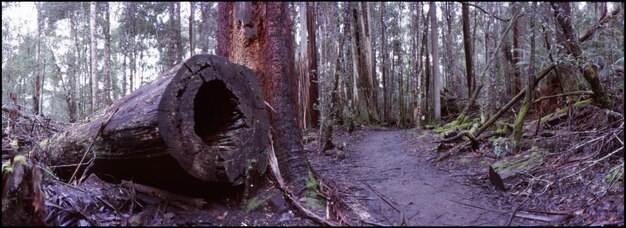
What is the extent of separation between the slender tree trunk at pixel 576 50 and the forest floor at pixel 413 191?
1.84 metres

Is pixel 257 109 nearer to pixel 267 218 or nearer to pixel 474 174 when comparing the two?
pixel 267 218

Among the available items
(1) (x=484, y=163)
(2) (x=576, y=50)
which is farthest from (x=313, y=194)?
(2) (x=576, y=50)

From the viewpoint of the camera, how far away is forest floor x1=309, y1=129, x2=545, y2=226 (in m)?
3.66

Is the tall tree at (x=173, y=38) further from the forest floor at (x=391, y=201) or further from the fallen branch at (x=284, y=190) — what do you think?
the fallen branch at (x=284, y=190)

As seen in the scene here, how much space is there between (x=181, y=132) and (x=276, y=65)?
1379mm

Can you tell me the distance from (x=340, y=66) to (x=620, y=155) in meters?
10.6

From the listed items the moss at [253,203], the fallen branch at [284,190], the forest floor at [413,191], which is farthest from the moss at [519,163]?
the moss at [253,203]

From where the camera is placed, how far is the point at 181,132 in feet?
10.4

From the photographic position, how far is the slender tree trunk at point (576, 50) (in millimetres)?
4953

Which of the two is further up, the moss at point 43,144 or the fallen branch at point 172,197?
the moss at point 43,144

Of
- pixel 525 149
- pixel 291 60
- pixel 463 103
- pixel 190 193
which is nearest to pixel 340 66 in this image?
pixel 463 103

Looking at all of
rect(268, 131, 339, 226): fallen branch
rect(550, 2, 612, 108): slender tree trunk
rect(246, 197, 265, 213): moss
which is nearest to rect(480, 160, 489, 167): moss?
rect(550, 2, 612, 108): slender tree trunk

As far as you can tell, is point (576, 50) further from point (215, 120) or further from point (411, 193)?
point (215, 120)

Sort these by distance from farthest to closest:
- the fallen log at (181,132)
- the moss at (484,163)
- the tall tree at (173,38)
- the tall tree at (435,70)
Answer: the tall tree at (173,38) < the tall tree at (435,70) < the moss at (484,163) < the fallen log at (181,132)
